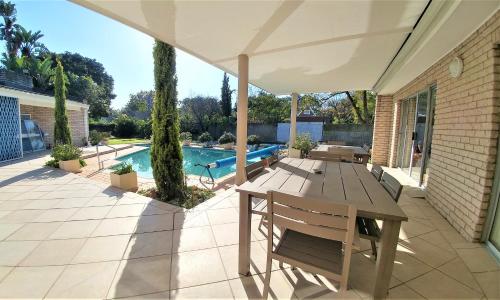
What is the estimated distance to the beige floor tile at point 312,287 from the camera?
164cm

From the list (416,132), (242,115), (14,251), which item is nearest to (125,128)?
(242,115)

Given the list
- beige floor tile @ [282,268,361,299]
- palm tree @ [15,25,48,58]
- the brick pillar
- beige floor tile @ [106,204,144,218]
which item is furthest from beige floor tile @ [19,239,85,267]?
palm tree @ [15,25,48,58]

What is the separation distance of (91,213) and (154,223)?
1.08 meters

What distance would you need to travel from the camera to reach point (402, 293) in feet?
5.43

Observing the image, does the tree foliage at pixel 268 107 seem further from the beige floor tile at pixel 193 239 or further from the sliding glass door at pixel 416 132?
the beige floor tile at pixel 193 239

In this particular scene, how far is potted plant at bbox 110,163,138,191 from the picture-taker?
13.6 ft

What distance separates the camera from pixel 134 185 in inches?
168

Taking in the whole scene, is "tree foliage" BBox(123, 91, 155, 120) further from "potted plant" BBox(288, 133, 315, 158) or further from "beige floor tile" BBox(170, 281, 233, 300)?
"beige floor tile" BBox(170, 281, 233, 300)

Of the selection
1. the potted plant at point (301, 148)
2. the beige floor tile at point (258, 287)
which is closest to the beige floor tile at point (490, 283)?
the beige floor tile at point (258, 287)

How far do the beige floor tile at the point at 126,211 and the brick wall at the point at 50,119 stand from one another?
9481mm

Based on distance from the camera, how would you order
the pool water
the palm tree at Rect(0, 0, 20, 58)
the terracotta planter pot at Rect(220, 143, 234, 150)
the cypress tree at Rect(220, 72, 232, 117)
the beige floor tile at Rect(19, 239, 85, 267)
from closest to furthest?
the beige floor tile at Rect(19, 239, 85, 267) < the pool water < the terracotta planter pot at Rect(220, 143, 234, 150) < the palm tree at Rect(0, 0, 20, 58) < the cypress tree at Rect(220, 72, 232, 117)

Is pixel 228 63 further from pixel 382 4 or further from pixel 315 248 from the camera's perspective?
pixel 315 248

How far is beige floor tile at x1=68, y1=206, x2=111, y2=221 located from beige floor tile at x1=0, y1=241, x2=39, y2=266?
0.59 m

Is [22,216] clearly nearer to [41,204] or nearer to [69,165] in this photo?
[41,204]
